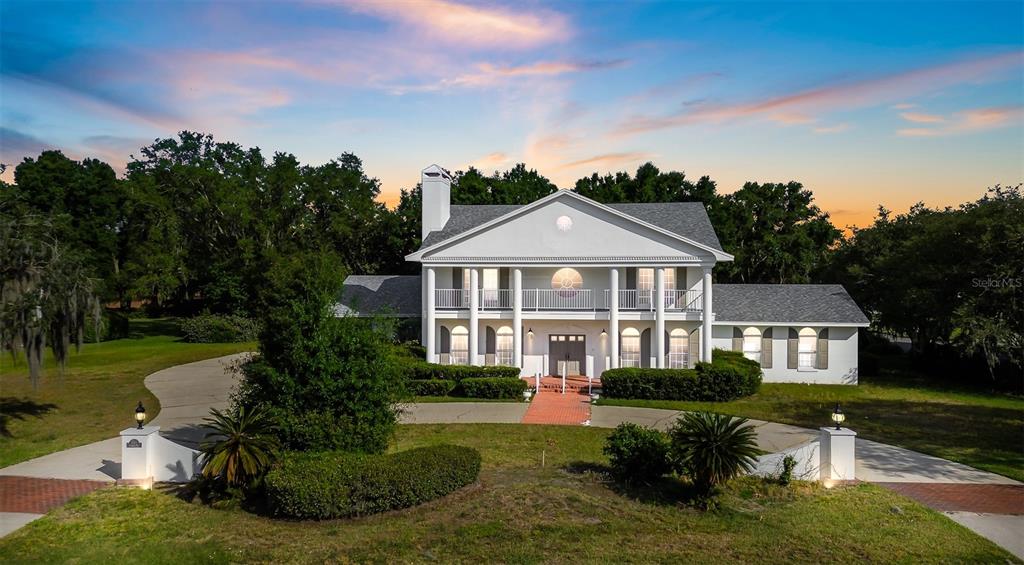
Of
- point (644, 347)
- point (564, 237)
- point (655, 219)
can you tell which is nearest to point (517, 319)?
point (564, 237)

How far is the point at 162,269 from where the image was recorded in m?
44.9

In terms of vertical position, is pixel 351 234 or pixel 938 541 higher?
pixel 351 234

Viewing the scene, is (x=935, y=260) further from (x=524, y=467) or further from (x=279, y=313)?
(x=279, y=313)

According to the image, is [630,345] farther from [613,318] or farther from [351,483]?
[351,483]

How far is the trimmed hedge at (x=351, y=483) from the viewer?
1108 cm

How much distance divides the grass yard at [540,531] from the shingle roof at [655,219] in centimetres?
1780

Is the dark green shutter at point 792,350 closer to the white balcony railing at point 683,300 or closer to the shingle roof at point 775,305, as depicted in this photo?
the shingle roof at point 775,305

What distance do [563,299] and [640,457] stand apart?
15970 millimetres

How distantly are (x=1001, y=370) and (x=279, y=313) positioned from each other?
30.7 metres

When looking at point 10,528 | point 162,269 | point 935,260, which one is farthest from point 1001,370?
point 162,269

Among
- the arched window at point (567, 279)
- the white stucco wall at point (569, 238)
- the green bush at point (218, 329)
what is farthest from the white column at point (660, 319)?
the green bush at point (218, 329)

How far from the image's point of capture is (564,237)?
90.7 ft

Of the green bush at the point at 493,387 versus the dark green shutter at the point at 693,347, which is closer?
the green bush at the point at 493,387

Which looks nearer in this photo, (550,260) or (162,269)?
(550,260)
